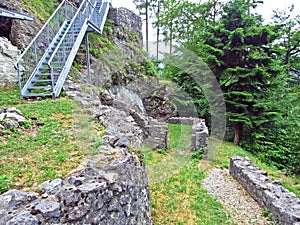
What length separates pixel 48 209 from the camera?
1917mm

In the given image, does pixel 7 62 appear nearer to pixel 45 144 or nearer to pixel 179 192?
pixel 45 144

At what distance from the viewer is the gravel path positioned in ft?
15.2

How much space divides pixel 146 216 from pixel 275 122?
1091cm

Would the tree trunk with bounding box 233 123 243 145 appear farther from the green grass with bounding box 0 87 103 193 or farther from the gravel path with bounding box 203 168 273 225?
the green grass with bounding box 0 87 103 193

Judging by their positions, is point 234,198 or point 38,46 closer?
point 234,198

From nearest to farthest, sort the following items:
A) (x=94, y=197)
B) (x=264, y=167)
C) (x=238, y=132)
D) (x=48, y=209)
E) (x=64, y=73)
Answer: (x=48, y=209)
(x=94, y=197)
(x=64, y=73)
(x=264, y=167)
(x=238, y=132)

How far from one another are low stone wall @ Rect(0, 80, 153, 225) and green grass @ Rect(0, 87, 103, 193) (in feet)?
0.81

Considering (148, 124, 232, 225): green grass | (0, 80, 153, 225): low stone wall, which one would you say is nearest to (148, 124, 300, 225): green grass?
(148, 124, 232, 225): green grass

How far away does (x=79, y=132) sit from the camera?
3.93 metres

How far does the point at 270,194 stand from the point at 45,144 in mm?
4861

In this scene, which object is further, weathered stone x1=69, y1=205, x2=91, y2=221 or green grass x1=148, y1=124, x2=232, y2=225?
green grass x1=148, y1=124, x2=232, y2=225

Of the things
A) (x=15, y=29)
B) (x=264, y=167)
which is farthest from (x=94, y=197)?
(x=264, y=167)

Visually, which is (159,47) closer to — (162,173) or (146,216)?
(162,173)

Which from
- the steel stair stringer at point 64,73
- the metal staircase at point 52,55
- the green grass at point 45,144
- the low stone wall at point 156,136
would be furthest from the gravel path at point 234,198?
the metal staircase at point 52,55
